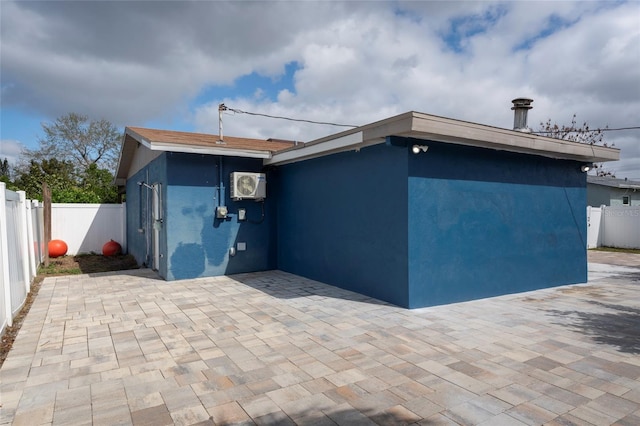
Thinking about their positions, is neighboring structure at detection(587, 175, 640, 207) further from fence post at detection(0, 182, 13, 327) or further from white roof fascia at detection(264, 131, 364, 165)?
fence post at detection(0, 182, 13, 327)

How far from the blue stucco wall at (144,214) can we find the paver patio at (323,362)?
2.77 m

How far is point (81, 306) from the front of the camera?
5.62 m

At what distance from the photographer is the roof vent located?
293 inches

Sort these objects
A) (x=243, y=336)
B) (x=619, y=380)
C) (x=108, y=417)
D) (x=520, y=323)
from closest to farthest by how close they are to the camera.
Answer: (x=108, y=417), (x=619, y=380), (x=243, y=336), (x=520, y=323)

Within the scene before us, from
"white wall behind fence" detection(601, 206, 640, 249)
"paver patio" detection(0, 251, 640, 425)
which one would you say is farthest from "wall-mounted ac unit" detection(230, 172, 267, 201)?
"white wall behind fence" detection(601, 206, 640, 249)

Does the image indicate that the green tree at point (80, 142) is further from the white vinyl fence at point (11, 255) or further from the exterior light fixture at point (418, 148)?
the exterior light fixture at point (418, 148)

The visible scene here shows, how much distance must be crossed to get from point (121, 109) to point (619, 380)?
1092 inches

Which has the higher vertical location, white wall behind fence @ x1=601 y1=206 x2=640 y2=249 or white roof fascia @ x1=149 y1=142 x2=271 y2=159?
white roof fascia @ x1=149 y1=142 x2=271 y2=159

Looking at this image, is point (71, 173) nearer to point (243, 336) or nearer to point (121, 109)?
point (121, 109)

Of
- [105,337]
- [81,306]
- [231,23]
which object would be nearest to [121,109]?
[231,23]

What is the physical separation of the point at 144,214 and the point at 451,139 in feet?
26.0

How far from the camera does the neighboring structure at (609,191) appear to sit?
61.2 feet

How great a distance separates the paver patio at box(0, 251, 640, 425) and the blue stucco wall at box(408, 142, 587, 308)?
0.42 meters

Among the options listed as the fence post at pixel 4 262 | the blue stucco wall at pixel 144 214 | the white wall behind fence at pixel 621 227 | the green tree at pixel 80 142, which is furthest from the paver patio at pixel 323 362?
the green tree at pixel 80 142
